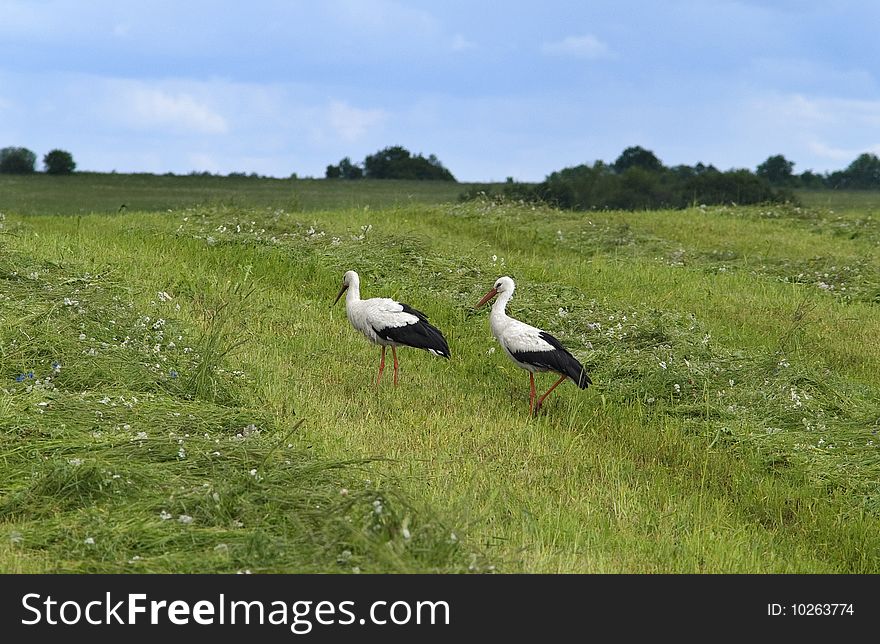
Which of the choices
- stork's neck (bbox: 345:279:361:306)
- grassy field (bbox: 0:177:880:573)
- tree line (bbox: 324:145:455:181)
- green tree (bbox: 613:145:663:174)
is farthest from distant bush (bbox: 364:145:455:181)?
stork's neck (bbox: 345:279:361:306)

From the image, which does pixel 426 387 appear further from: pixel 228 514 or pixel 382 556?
pixel 382 556

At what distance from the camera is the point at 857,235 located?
27.0m

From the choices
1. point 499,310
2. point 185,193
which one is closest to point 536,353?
point 499,310

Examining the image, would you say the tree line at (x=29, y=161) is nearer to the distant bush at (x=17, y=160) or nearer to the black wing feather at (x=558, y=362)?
the distant bush at (x=17, y=160)

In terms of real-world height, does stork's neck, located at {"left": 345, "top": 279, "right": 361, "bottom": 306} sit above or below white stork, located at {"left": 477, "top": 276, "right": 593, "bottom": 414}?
above

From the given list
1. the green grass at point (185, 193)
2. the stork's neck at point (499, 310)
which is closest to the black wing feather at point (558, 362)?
the stork's neck at point (499, 310)

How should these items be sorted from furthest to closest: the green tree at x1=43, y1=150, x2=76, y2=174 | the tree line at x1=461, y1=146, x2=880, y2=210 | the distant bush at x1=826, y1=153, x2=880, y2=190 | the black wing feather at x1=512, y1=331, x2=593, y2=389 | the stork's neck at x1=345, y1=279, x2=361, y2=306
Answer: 1. the distant bush at x1=826, y1=153, x2=880, y2=190
2. the green tree at x1=43, y1=150, x2=76, y2=174
3. the tree line at x1=461, y1=146, x2=880, y2=210
4. the stork's neck at x1=345, y1=279, x2=361, y2=306
5. the black wing feather at x1=512, y1=331, x2=593, y2=389

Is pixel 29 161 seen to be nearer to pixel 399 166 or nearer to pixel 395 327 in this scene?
pixel 399 166

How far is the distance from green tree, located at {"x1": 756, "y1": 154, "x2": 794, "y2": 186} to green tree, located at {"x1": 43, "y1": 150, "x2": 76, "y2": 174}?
137ft

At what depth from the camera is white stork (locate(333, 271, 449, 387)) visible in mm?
12648

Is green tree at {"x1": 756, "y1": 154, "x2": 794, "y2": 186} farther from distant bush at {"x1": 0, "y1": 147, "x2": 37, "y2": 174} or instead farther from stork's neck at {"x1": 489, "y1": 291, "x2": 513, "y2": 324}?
stork's neck at {"x1": 489, "y1": 291, "x2": 513, "y2": 324}

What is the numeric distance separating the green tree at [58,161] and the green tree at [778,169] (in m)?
41.9

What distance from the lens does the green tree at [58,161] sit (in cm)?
5141
